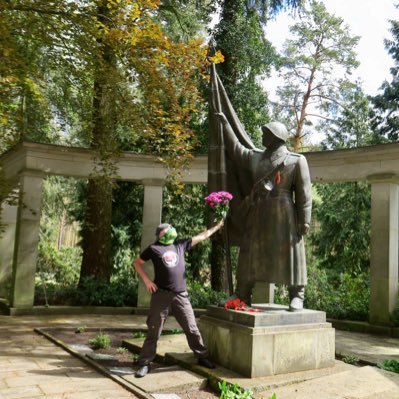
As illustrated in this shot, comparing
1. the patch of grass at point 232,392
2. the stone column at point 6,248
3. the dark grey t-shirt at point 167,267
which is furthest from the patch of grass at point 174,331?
the stone column at point 6,248

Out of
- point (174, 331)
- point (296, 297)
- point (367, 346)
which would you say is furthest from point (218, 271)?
point (296, 297)

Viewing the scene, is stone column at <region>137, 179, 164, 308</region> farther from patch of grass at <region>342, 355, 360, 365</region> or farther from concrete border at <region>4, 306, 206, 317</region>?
patch of grass at <region>342, 355, 360, 365</region>

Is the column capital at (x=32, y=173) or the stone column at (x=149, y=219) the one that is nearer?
the column capital at (x=32, y=173)

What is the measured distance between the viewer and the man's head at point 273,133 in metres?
6.14

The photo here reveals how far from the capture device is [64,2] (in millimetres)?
7980

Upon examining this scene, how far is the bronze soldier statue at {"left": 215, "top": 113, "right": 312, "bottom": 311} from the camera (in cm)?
590

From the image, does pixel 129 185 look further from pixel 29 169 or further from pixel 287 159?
pixel 287 159

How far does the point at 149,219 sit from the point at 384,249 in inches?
256

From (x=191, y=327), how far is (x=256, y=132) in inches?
430

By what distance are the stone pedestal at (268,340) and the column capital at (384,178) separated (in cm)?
598

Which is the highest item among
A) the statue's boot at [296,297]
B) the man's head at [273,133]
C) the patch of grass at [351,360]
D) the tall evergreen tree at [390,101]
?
the tall evergreen tree at [390,101]

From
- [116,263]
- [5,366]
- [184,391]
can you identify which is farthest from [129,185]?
[184,391]

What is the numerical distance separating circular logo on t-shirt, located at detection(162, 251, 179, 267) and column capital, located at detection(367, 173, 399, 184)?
7.14m

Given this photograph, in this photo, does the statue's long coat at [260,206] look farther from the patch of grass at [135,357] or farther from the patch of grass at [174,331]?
the patch of grass at [174,331]
